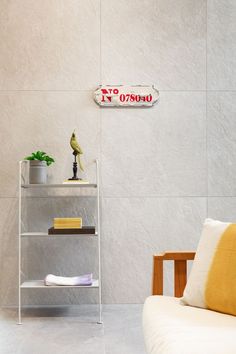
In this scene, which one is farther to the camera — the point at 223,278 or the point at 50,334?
the point at 50,334

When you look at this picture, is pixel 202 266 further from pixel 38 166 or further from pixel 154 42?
pixel 154 42

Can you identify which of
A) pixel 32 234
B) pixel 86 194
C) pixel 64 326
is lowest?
pixel 64 326

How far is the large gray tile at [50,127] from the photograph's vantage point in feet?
13.0

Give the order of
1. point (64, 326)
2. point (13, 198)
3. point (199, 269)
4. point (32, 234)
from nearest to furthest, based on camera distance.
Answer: point (199, 269)
point (64, 326)
point (32, 234)
point (13, 198)

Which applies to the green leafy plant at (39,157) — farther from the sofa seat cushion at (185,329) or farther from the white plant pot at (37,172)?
the sofa seat cushion at (185,329)

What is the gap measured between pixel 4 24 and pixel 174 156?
1.62 m

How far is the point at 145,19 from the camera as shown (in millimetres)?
4023

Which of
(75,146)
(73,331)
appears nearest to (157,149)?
(75,146)

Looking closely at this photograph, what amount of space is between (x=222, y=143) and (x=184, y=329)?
2422 mm

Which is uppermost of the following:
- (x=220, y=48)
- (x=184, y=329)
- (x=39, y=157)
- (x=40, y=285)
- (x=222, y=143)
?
(x=220, y=48)

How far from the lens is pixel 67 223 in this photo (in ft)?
12.0

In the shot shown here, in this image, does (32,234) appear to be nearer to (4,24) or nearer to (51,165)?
(51,165)

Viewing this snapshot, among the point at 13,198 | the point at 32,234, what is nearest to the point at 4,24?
the point at 13,198

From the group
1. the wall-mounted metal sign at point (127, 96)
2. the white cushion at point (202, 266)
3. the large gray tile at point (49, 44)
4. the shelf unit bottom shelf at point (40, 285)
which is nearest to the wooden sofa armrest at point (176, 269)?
the white cushion at point (202, 266)
